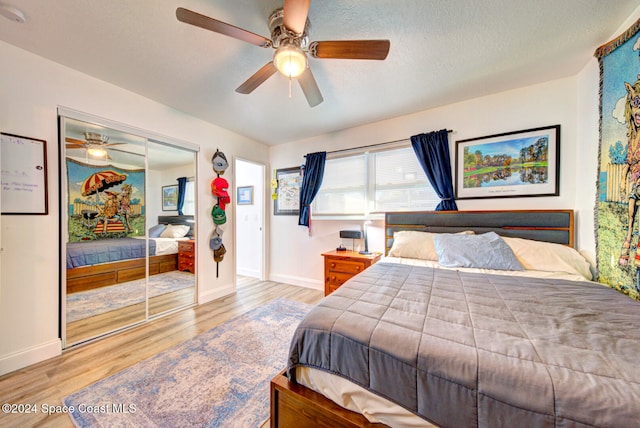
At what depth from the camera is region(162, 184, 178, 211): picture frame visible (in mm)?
2826

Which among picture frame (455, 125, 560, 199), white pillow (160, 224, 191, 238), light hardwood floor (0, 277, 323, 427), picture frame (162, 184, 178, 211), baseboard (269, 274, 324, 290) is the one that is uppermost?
picture frame (455, 125, 560, 199)

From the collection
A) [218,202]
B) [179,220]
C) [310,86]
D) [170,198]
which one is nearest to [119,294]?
[179,220]

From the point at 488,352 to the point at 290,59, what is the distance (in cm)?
190

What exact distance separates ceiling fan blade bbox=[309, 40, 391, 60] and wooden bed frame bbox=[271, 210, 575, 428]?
195cm

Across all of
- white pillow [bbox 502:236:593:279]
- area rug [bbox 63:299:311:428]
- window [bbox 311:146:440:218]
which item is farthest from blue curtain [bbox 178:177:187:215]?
white pillow [bbox 502:236:593:279]

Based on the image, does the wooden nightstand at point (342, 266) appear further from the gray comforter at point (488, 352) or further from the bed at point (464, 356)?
the gray comforter at point (488, 352)

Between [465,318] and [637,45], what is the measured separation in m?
2.18

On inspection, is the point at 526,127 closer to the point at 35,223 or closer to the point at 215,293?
the point at 215,293

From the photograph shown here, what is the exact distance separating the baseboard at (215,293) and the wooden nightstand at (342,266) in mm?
1566

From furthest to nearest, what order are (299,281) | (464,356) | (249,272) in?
(249,272)
(299,281)
(464,356)

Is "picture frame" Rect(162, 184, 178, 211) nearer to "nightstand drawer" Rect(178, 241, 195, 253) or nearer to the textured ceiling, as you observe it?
"nightstand drawer" Rect(178, 241, 195, 253)

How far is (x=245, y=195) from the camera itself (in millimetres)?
4590

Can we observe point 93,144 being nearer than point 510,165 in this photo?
Yes

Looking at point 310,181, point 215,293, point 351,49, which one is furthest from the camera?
point 310,181
